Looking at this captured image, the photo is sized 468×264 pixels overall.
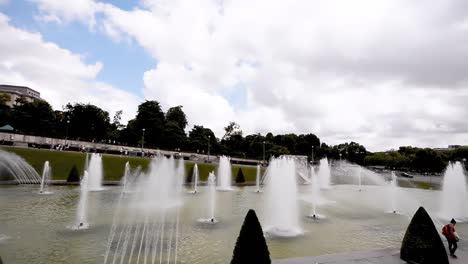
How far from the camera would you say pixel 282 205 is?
16250mm

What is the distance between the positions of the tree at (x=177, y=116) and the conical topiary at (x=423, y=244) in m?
95.8

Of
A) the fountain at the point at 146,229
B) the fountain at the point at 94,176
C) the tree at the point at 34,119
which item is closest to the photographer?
the fountain at the point at 146,229

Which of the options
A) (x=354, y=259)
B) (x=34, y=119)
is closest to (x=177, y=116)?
(x=34, y=119)

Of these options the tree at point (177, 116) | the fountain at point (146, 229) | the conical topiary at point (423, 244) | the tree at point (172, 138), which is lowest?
the fountain at point (146, 229)

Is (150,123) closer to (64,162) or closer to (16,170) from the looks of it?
(64,162)

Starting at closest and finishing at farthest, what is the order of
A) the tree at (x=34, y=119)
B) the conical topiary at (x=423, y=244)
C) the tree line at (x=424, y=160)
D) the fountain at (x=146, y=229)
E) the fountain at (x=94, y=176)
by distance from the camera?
the conical topiary at (x=423, y=244), the fountain at (x=146, y=229), the fountain at (x=94, y=176), the tree at (x=34, y=119), the tree line at (x=424, y=160)

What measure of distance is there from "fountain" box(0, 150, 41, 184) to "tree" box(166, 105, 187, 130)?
68.2 m

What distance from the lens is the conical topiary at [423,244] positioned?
9.63 metres

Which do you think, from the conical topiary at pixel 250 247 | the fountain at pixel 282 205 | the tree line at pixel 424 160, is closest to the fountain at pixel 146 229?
the conical topiary at pixel 250 247

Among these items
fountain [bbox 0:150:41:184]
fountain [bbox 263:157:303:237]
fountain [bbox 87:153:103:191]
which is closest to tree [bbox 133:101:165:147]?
fountain [bbox 0:150:41:184]

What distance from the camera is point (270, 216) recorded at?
16.7m

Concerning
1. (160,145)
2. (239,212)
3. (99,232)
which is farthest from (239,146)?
(99,232)

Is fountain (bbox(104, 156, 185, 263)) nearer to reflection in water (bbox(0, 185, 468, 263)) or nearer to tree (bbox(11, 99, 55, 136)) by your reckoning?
reflection in water (bbox(0, 185, 468, 263))

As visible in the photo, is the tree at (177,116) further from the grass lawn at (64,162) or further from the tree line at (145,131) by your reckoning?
the grass lawn at (64,162)
